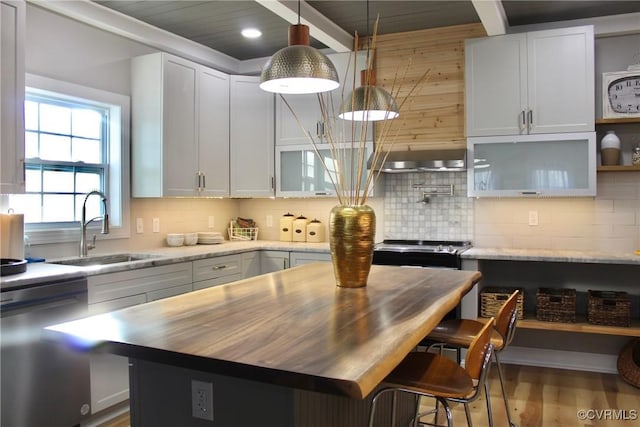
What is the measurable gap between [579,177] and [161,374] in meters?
3.34

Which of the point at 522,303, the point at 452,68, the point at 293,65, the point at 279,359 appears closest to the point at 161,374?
the point at 279,359

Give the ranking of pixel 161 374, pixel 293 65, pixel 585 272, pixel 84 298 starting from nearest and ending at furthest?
pixel 161 374, pixel 293 65, pixel 84 298, pixel 585 272

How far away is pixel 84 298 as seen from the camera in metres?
2.92

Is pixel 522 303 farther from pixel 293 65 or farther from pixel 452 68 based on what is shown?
pixel 293 65

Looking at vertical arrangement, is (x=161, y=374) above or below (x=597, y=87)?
below

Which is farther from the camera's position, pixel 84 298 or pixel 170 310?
pixel 84 298

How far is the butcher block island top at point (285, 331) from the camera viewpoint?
122cm

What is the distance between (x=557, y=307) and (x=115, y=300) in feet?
10.0

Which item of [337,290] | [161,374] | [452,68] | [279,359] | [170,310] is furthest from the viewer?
[452,68]

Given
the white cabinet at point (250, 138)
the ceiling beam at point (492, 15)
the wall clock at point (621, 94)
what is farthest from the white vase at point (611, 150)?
the white cabinet at point (250, 138)

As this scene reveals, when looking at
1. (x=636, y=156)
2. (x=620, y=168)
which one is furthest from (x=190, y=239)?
(x=636, y=156)

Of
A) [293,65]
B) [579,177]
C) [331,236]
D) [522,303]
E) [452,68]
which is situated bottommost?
[522,303]

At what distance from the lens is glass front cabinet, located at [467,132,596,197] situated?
149 inches

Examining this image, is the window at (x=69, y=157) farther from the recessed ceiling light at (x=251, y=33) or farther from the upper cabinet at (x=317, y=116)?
the upper cabinet at (x=317, y=116)
